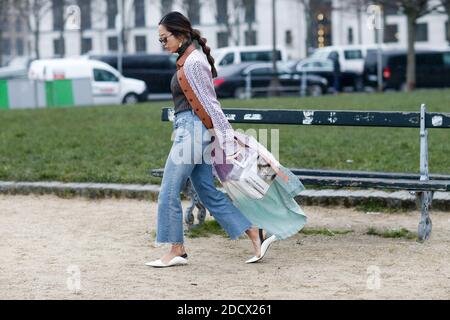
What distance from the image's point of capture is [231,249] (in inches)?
316

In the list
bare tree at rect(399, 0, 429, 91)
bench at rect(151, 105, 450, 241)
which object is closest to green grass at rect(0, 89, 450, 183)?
bench at rect(151, 105, 450, 241)

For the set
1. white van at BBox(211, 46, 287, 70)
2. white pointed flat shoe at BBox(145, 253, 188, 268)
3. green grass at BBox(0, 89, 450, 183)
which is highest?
white pointed flat shoe at BBox(145, 253, 188, 268)

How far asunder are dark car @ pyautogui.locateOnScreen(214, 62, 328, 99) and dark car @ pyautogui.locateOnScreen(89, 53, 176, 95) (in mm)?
4708

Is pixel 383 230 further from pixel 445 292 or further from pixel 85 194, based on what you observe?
pixel 85 194

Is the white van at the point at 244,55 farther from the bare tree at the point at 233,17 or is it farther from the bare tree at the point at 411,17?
the bare tree at the point at 233,17

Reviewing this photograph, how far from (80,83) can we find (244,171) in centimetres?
2392

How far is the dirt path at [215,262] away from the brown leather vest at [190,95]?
927mm

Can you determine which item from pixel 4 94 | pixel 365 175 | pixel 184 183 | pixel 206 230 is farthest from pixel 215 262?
pixel 4 94

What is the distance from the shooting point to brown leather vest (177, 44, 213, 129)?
7285 mm

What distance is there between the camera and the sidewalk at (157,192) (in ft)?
31.8

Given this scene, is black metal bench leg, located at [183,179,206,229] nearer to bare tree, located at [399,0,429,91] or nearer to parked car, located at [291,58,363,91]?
bare tree, located at [399,0,429,91]

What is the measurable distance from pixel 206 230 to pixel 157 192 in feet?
5.62

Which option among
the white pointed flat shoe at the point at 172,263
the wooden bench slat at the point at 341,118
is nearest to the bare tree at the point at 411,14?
the wooden bench slat at the point at 341,118

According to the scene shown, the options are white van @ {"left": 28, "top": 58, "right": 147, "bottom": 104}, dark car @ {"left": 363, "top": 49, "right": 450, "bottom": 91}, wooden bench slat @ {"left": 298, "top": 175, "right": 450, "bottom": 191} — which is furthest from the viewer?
dark car @ {"left": 363, "top": 49, "right": 450, "bottom": 91}
